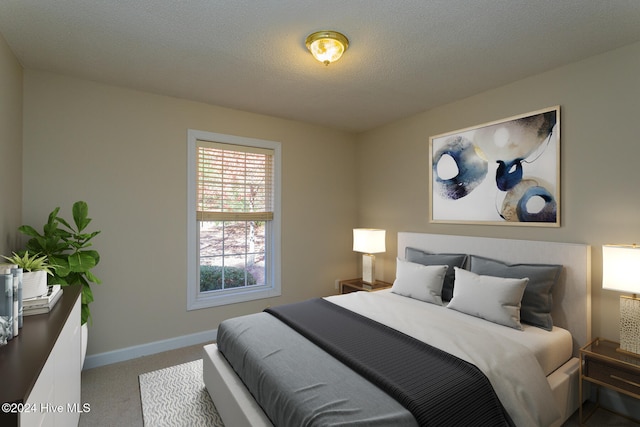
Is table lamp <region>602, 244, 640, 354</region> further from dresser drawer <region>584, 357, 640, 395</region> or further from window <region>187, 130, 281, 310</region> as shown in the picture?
window <region>187, 130, 281, 310</region>

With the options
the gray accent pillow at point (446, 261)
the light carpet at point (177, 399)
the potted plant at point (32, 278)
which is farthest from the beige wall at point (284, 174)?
the potted plant at point (32, 278)

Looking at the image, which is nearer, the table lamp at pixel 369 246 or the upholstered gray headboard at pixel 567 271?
the upholstered gray headboard at pixel 567 271

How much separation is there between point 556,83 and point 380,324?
2.45m

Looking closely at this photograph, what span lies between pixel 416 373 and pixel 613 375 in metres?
1.48

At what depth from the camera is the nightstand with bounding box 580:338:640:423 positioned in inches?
75.2

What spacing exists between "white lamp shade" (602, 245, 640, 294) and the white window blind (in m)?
3.16

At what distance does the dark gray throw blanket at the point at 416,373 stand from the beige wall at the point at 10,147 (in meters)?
2.26

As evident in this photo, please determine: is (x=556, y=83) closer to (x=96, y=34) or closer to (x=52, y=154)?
(x=96, y=34)

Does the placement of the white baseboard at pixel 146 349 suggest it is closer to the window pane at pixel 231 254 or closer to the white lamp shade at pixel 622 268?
the window pane at pixel 231 254

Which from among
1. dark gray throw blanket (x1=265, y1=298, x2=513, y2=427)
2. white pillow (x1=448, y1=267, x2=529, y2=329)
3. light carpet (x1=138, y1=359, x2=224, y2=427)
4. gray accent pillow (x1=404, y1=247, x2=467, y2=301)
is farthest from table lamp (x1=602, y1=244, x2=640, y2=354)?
light carpet (x1=138, y1=359, x2=224, y2=427)

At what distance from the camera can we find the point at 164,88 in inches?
119

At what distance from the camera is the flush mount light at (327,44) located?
2.08 metres

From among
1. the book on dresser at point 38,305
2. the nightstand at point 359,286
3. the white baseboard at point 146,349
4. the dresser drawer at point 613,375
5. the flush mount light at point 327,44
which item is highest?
the flush mount light at point 327,44

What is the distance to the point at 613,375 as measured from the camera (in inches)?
79.0
